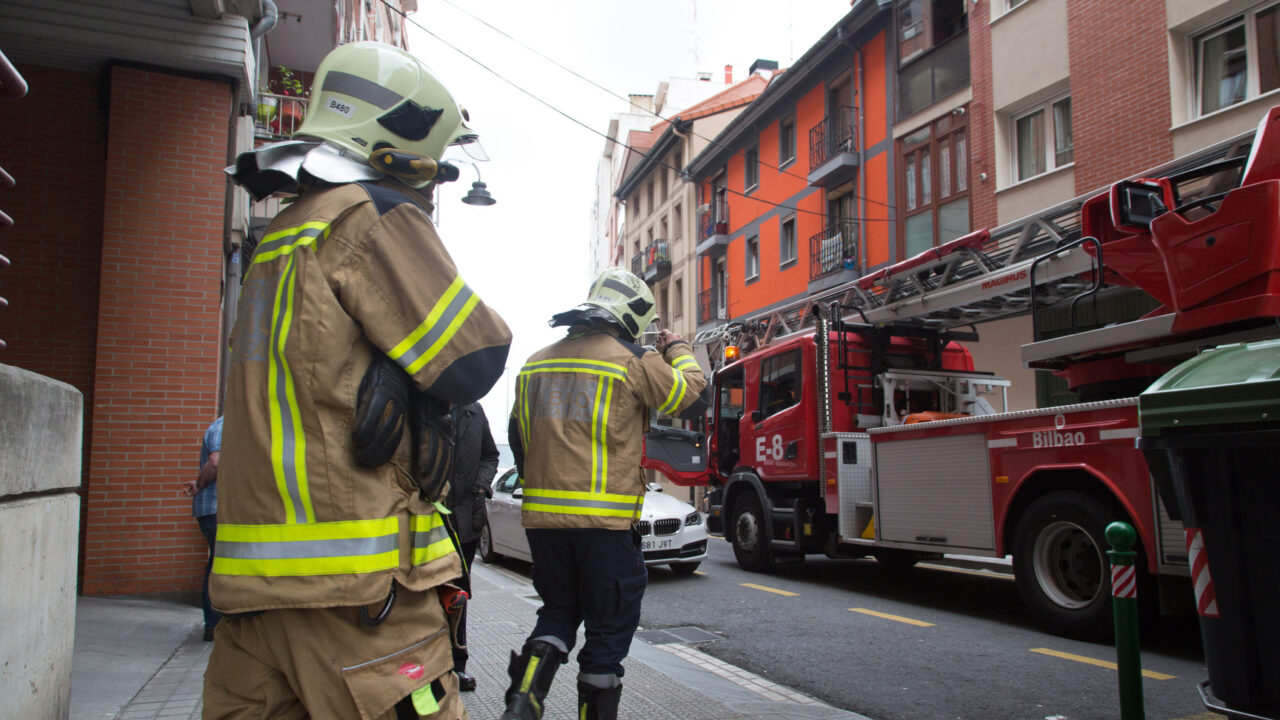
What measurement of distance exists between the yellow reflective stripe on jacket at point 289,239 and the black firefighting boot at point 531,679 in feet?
6.14

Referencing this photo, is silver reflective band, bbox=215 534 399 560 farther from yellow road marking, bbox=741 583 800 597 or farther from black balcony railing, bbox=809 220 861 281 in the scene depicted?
black balcony railing, bbox=809 220 861 281

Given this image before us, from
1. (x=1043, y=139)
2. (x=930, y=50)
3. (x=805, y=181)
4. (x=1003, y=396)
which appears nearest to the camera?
(x=1003, y=396)

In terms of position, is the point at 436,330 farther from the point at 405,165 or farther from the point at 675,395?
the point at 675,395

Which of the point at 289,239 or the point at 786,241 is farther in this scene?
the point at 786,241

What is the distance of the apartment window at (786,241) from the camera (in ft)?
75.0

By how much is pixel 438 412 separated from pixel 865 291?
848cm

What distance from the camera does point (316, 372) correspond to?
5.38ft

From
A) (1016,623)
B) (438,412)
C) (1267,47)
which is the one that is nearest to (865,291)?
(1016,623)

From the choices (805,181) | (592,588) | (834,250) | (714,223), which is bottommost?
(592,588)

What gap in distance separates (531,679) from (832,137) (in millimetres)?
19121

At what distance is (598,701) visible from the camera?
121 inches

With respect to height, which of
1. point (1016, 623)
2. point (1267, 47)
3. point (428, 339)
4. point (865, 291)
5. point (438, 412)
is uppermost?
point (1267, 47)

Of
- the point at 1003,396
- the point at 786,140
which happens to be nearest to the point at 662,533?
the point at 1003,396

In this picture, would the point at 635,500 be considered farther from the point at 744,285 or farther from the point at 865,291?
the point at 744,285
